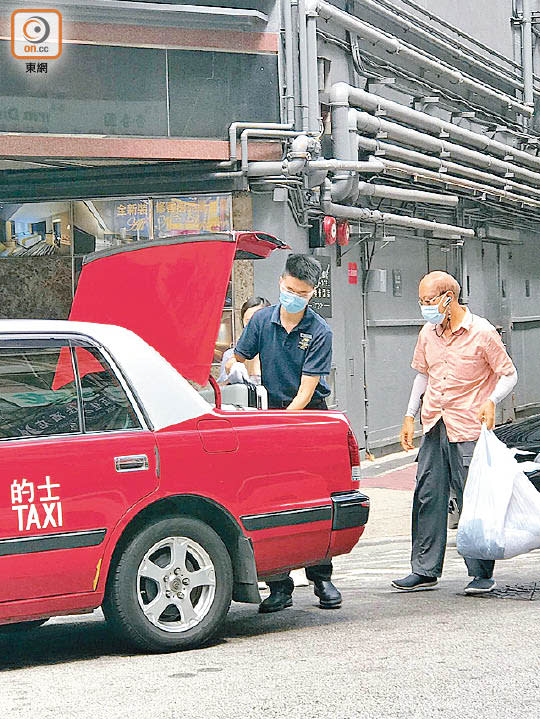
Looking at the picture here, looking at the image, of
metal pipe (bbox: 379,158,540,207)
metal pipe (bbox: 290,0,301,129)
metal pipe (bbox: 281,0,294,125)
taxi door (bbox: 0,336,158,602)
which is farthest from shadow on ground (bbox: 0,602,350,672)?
metal pipe (bbox: 379,158,540,207)

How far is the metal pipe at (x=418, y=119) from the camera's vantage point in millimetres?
14961

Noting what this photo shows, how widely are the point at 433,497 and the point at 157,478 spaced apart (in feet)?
8.23

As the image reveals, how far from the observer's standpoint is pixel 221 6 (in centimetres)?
1402

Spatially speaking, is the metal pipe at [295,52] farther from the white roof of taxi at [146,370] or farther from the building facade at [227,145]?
the white roof of taxi at [146,370]

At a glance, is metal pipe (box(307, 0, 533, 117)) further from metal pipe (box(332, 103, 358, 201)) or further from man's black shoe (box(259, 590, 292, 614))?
man's black shoe (box(259, 590, 292, 614))

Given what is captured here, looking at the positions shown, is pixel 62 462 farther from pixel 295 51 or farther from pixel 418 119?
pixel 418 119

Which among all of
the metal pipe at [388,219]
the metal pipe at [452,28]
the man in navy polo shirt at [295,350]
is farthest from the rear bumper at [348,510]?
the metal pipe at [452,28]

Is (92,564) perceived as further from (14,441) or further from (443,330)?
(443,330)

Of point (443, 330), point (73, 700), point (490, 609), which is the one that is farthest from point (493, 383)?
point (73, 700)

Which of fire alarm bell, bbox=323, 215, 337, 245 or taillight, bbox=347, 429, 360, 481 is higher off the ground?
fire alarm bell, bbox=323, 215, 337, 245

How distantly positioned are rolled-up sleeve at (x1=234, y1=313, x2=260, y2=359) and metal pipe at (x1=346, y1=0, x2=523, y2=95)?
969 centimetres

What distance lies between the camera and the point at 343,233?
1579 centimetres

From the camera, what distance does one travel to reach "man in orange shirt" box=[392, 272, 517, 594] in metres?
7.55

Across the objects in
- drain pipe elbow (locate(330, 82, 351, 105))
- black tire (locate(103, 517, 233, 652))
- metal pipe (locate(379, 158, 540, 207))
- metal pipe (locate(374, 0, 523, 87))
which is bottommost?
black tire (locate(103, 517, 233, 652))
